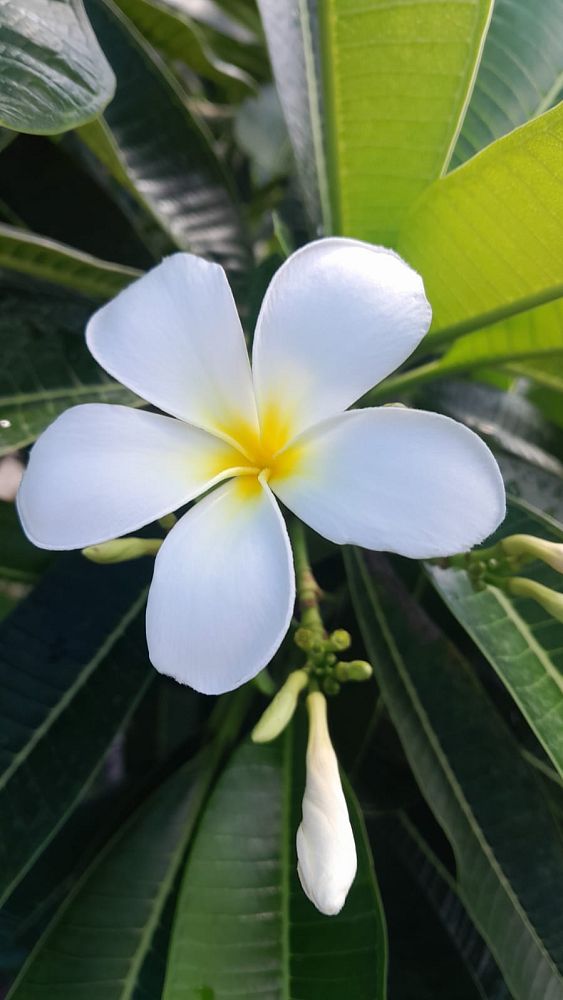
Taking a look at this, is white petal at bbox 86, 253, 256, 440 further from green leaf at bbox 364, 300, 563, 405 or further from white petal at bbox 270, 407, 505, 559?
green leaf at bbox 364, 300, 563, 405

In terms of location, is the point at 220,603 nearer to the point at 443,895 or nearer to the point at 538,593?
the point at 538,593

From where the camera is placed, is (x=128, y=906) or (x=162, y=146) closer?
(x=128, y=906)

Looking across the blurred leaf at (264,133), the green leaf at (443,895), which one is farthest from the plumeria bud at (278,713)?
the blurred leaf at (264,133)

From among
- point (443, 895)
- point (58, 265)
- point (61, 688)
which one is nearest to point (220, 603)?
point (61, 688)

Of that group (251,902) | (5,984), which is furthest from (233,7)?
(5,984)

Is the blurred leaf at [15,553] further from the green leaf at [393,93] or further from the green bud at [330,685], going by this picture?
the green leaf at [393,93]
